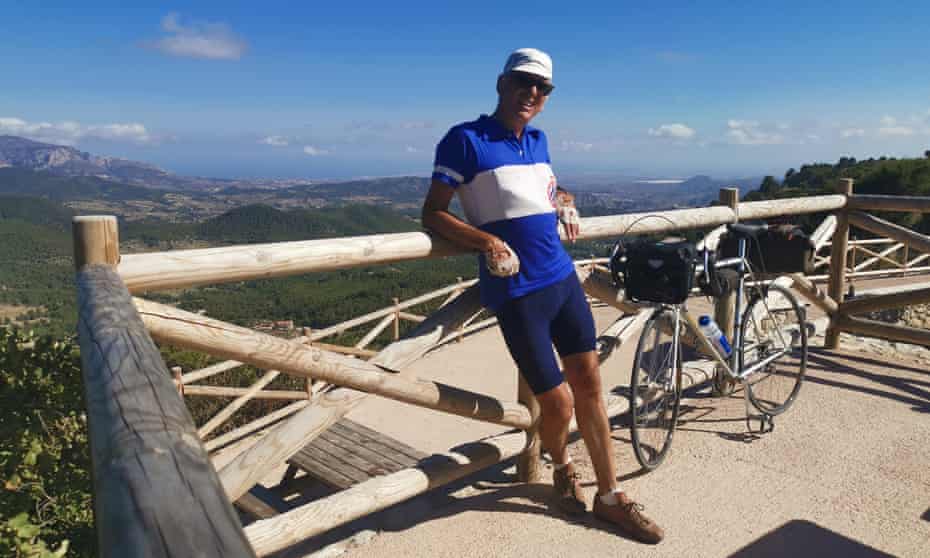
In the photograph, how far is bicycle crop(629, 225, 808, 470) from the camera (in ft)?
9.13

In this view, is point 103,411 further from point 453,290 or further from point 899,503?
point 453,290

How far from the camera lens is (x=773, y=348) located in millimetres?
3492

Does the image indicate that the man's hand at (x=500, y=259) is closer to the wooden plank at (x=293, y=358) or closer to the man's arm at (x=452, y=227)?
the man's arm at (x=452, y=227)

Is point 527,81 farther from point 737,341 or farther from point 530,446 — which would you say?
point 737,341

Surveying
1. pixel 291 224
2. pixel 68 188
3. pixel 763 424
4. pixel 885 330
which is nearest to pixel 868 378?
pixel 885 330

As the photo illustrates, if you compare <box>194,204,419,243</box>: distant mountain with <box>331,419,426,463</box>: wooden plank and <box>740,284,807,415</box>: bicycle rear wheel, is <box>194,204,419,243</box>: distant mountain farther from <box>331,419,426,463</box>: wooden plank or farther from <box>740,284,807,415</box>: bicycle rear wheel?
<box>740,284,807,415</box>: bicycle rear wheel

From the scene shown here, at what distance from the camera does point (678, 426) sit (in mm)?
3320

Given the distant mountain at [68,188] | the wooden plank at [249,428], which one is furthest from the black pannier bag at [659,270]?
the distant mountain at [68,188]

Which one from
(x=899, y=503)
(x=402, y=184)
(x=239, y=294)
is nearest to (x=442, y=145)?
(x=899, y=503)

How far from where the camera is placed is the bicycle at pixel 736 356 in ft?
9.13

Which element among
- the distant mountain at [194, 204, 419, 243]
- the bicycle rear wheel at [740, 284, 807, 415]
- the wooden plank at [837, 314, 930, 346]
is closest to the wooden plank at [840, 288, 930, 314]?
the wooden plank at [837, 314, 930, 346]

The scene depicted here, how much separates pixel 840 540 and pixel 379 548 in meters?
1.65

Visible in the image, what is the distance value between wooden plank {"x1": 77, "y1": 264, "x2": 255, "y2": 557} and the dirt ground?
1807 millimetres

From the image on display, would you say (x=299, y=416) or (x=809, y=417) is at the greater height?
(x=299, y=416)
